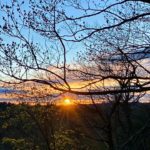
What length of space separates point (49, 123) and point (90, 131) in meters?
6.98

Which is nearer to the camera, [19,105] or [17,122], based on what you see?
[19,105]

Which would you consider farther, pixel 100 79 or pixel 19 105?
pixel 19 105

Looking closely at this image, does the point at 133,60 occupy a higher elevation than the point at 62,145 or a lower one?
higher

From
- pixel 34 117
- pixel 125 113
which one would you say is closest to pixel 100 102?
pixel 125 113

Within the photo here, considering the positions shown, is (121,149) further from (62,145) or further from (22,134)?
(22,134)

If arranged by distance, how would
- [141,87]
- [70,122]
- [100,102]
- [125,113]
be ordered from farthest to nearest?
[70,122] → [125,113] → [100,102] → [141,87]

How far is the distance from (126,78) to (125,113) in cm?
1524

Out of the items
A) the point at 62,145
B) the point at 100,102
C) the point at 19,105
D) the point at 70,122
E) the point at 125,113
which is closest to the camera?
the point at 19,105

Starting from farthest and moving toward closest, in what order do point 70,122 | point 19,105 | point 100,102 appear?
1. point 70,122
2. point 100,102
3. point 19,105

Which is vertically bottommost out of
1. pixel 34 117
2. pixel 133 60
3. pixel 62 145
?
pixel 62 145

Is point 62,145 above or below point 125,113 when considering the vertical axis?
below

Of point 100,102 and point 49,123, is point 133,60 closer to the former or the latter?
point 49,123

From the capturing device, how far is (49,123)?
2141 cm

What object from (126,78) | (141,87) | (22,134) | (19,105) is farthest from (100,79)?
(22,134)
